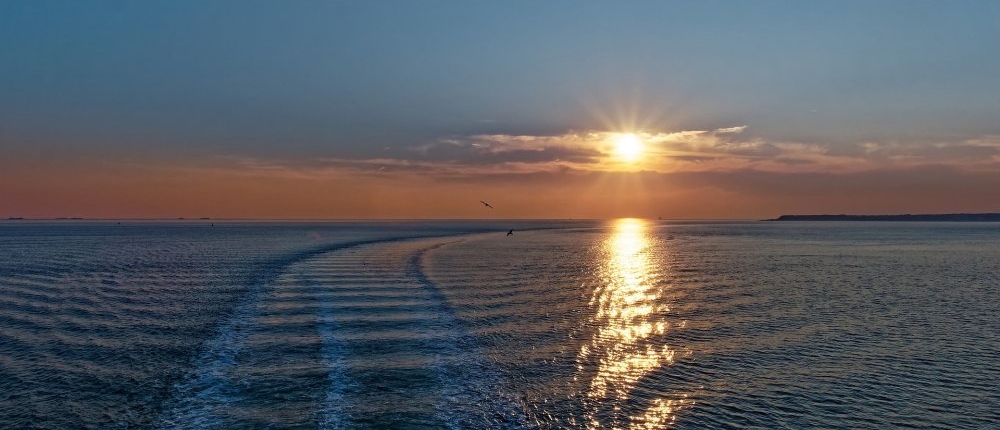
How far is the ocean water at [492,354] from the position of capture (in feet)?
48.6

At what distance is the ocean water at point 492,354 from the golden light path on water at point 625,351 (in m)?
0.10

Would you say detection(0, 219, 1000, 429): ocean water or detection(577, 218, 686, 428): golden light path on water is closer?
detection(0, 219, 1000, 429): ocean water

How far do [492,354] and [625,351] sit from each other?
4761mm

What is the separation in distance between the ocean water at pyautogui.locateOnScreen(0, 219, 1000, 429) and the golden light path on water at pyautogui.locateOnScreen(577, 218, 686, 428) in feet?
0.33

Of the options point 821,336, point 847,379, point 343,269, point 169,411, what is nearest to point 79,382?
point 169,411

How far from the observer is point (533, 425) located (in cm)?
1424

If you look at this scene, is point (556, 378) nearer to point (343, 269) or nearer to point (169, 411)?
point (169, 411)

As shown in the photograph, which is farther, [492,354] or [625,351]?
[625,351]

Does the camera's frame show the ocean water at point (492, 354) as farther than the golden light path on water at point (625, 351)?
No

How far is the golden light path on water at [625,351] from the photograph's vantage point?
15.0 m

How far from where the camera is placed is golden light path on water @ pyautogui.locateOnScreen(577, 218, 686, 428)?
49.1 feet

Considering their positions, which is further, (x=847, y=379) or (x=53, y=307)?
(x=53, y=307)

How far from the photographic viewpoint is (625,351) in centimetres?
2128

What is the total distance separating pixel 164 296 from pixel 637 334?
1042 inches
